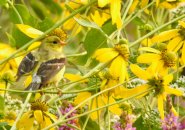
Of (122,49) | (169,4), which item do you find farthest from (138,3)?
(122,49)

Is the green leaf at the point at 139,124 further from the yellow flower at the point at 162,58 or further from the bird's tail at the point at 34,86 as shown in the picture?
the bird's tail at the point at 34,86

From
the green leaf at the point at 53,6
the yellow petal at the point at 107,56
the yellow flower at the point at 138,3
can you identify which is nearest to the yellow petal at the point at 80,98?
the yellow petal at the point at 107,56

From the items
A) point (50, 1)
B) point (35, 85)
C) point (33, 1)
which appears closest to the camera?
point (35, 85)

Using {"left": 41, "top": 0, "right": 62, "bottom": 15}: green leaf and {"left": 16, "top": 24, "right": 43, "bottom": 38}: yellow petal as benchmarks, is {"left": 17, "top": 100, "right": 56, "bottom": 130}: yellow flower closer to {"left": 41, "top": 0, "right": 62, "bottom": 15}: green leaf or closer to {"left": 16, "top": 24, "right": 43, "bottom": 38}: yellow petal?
{"left": 16, "top": 24, "right": 43, "bottom": 38}: yellow petal

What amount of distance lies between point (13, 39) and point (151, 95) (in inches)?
11.1

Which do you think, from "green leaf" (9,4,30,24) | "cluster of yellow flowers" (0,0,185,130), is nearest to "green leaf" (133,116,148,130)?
"cluster of yellow flowers" (0,0,185,130)

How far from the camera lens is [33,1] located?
1.78 metres

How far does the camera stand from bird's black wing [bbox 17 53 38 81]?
1.20 meters

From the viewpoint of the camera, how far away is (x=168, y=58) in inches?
49.1

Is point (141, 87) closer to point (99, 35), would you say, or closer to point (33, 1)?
point (99, 35)

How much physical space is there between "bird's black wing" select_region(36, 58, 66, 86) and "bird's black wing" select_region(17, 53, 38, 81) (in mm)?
15

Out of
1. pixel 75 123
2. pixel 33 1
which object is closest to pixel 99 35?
pixel 75 123

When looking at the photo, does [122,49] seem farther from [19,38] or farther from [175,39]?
[19,38]

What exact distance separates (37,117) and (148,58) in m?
0.22
